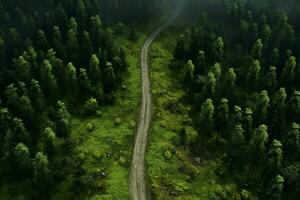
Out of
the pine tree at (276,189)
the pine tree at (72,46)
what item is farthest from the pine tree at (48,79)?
the pine tree at (276,189)

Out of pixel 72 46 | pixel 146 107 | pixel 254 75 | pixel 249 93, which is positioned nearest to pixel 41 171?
pixel 146 107

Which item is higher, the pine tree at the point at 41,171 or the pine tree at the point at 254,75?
the pine tree at the point at 254,75

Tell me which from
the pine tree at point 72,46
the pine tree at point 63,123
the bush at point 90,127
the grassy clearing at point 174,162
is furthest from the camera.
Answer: the pine tree at point 72,46

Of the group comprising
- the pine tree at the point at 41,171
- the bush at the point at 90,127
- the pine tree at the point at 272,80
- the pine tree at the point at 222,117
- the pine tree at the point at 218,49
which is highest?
the pine tree at the point at 218,49

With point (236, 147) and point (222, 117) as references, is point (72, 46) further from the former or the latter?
point (236, 147)

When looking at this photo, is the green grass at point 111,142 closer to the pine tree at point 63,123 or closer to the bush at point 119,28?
the pine tree at point 63,123

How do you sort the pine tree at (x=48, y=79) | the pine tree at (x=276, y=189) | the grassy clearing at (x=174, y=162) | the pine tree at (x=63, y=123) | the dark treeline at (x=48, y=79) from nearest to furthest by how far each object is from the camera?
the pine tree at (x=276, y=189), the grassy clearing at (x=174, y=162), the dark treeline at (x=48, y=79), the pine tree at (x=63, y=123), the pine tree at (x=48, y=79)

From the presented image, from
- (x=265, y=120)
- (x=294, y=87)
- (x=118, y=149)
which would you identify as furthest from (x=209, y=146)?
(x=294, y=87)

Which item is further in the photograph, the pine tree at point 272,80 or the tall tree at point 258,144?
the pine tree at point 272,80
